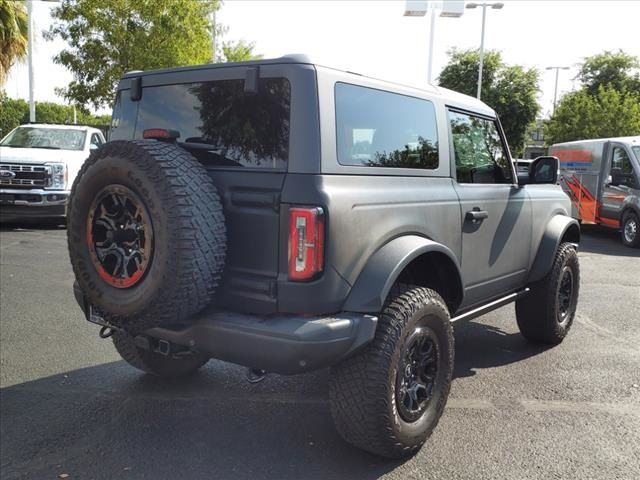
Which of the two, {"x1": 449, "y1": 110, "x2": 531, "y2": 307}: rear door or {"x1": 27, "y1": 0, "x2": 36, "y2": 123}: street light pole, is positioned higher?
{"x1": 27, "y1": 0, "x2": 36, "y2": 123}: street light pole

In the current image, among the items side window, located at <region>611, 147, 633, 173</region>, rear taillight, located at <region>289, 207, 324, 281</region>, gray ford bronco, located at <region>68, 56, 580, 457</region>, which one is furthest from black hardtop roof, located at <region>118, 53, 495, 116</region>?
side window, located at <region>611, 147, 633, 173</region>

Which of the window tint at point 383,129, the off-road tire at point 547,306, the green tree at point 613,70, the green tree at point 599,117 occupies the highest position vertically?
the green tree at point 613,70

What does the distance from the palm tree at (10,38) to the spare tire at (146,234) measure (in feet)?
59.1

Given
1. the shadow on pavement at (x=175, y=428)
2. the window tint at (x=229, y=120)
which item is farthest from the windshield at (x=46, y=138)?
the window tint at (x=229, y=120)

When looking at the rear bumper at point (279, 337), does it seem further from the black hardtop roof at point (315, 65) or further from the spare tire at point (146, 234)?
the black hardtop roof at point (315, 65)

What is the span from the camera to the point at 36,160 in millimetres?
10734

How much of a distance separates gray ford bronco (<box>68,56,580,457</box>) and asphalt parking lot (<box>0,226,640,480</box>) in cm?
39

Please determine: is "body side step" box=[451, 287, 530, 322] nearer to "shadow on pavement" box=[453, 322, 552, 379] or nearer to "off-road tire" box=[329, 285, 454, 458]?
"shadow on pavement" box=[453, 322, 552, 379]

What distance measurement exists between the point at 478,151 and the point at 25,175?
9.19 m

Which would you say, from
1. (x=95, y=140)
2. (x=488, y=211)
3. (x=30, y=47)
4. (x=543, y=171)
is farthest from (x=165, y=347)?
(x=30, y=47)

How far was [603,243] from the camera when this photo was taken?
12.5m

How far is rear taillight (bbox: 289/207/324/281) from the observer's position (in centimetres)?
263

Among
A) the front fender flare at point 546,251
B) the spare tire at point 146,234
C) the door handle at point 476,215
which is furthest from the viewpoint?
the front fender flare at point 546,251

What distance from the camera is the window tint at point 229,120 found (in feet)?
9.29
